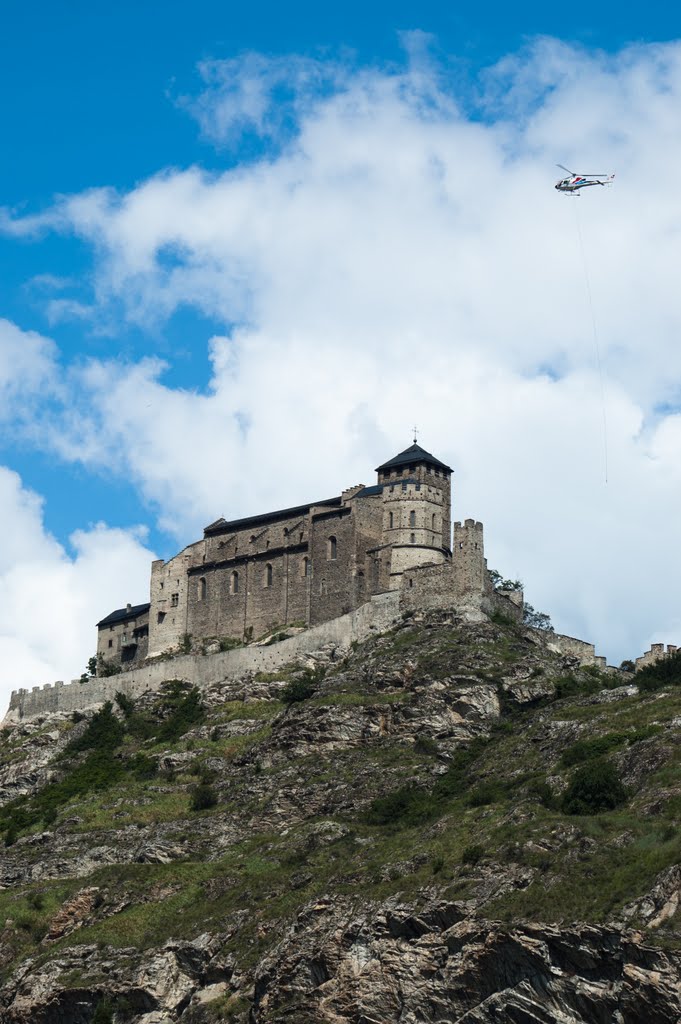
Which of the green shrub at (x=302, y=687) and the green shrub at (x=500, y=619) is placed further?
the green shrub at (x=500, y=619)

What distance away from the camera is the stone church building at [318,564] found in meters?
105

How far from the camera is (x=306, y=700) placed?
A: 92062mm

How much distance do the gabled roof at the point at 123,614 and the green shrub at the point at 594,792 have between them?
60.3 m

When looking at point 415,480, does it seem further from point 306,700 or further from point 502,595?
point 306,700

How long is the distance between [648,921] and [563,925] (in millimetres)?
2991

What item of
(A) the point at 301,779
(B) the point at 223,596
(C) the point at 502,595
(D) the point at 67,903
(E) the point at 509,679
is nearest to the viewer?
(D) the point at 67,903

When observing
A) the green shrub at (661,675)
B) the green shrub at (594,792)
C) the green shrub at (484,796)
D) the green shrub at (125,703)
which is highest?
the green shrub at (125,703)

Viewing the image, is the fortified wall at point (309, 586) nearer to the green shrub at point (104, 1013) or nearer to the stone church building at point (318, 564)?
the stone church building at point (318, 564)

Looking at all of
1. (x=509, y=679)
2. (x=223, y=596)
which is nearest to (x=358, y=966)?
(x=509, y=679)

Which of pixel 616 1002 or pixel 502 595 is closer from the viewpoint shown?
pixel 616 1002

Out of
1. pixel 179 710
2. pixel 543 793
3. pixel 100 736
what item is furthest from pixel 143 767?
pixel 543 793

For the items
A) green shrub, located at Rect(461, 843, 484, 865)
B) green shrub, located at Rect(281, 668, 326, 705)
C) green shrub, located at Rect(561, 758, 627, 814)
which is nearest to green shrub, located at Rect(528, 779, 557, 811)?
green shrub, located at Rect(561, 758, 627, 814)

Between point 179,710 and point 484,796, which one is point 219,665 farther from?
point 484,796

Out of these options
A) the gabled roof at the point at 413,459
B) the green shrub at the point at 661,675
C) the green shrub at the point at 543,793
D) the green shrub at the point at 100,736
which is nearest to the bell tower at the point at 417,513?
the gabled roof at the point at 413,459
